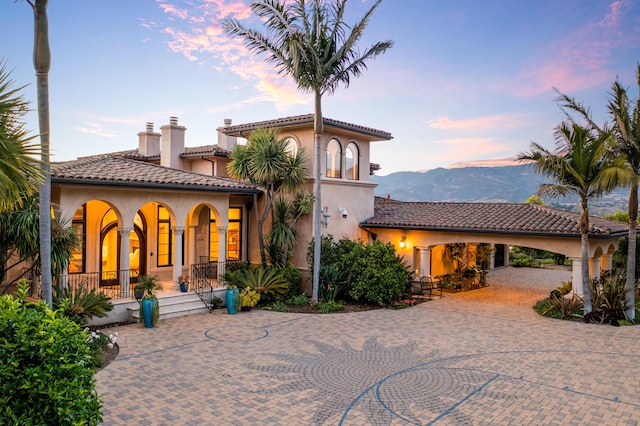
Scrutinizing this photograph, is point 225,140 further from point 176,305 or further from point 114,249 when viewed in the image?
point 176,305

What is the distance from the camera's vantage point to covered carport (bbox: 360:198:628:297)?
1588 centimetres

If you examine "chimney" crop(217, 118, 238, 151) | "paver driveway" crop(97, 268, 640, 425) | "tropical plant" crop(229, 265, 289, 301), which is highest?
"chimney" crop(217, 118, 238, 151)

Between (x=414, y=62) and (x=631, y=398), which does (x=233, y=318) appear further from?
(x=414, y=62)

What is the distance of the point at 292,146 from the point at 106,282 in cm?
934

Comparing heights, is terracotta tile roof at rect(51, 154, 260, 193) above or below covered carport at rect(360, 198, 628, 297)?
above

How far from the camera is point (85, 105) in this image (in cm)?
1898

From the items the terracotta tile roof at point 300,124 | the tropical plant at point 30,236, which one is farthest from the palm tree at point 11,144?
the terracotta tile roof at point 300,124

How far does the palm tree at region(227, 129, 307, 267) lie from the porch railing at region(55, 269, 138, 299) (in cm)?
539

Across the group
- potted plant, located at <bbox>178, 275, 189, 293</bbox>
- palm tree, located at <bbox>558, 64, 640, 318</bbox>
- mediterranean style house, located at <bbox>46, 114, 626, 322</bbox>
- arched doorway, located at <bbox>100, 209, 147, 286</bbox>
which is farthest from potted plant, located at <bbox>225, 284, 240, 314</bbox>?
palm tree, located at <bbox>558, 64, 640, 318</bbox>

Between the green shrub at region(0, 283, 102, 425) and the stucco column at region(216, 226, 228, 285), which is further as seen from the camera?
the stucco column at region(216, 226, 228, 285)

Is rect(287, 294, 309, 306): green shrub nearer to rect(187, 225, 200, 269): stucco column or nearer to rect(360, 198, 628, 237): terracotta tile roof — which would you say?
rect(187, 225, 200, 269): stucco column

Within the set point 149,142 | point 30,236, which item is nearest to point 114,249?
point 30,236

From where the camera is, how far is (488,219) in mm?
18469

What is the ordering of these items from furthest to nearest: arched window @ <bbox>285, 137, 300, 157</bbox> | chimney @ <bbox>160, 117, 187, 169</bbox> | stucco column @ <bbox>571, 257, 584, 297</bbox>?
chimney @ <bbox>160, 117, 187, 169</bbox>, arched window @ <bbox>285, 137, 300, 157</bbox>, stucco column @ <bbox>571, 257, 584, 297</bbox>
